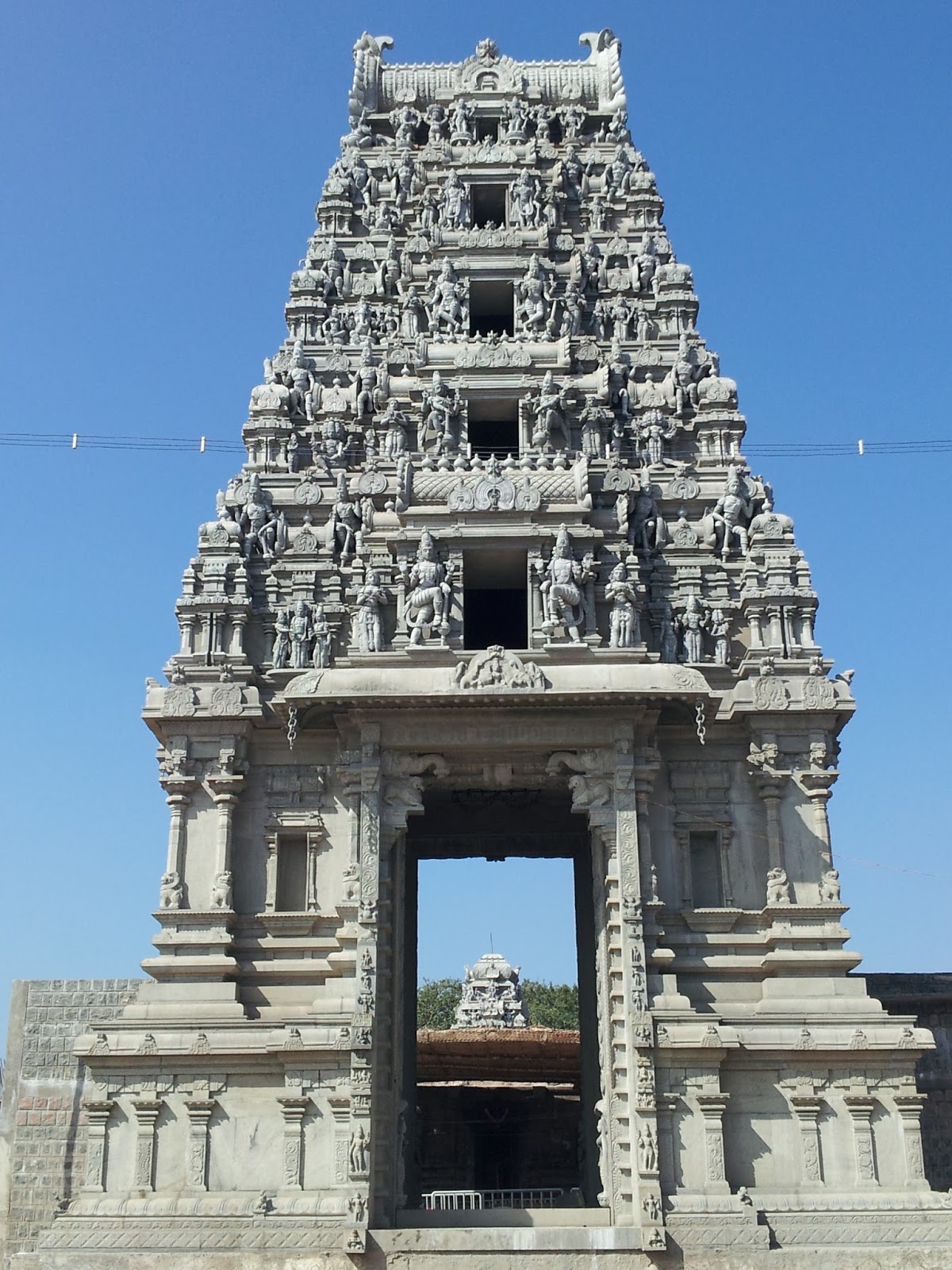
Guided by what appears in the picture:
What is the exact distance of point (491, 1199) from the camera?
28375 mm

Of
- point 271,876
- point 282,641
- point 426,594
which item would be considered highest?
point 426,594

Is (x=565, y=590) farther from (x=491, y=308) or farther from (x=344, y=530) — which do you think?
(x=491, y=308)

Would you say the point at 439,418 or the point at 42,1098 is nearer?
the point at 42,1098

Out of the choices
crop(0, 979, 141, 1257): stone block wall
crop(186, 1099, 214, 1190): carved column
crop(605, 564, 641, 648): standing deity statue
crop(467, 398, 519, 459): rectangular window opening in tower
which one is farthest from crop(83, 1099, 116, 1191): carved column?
crop(467, 398, 519, 459): rectangular window opening in tower

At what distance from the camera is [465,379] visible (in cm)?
2448

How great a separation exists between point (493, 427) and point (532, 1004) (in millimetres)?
43927

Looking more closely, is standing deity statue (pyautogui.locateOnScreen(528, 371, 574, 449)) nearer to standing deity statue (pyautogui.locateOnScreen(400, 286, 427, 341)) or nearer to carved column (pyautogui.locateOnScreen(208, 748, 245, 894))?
standing deity statue (pyautogui.locateOnScreen(400, 286, 427, 341))

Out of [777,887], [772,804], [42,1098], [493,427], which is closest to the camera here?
[777,887]

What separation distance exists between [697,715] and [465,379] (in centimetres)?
819

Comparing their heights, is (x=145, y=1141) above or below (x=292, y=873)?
below

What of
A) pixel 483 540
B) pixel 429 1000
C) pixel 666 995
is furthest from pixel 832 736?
pixel 429 1000

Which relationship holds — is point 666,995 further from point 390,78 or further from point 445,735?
point 390,78

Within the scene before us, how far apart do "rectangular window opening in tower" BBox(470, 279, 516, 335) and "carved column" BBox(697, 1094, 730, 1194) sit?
1451 cm

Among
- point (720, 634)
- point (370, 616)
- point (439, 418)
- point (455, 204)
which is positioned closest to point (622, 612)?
point (720, 634)
